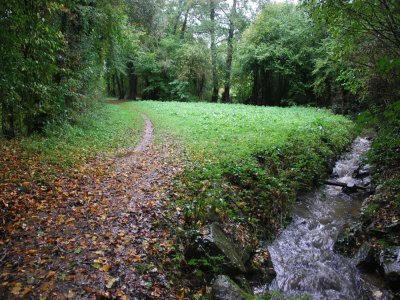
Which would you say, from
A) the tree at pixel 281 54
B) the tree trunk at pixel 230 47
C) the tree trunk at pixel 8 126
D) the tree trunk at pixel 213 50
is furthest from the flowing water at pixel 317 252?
the tree trunk at pixel 213 50

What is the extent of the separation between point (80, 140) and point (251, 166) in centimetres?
747

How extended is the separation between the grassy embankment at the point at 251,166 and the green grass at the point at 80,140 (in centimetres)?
253

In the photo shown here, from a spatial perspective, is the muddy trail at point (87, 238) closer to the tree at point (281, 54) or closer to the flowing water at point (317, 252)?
the flowing water at point (317, 252)

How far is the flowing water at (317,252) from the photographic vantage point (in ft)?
19.3

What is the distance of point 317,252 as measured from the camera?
7.07 metres

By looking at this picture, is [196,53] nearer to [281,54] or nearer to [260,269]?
[281,54]

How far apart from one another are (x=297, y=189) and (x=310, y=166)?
5.50 ft

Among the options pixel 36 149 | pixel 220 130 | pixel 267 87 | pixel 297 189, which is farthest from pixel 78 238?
pixel 267 87

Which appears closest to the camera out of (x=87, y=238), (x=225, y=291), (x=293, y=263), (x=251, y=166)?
(x=225, y=291)

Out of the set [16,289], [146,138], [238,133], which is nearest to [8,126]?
[146,138]

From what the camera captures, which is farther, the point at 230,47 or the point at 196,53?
the point at 230,47

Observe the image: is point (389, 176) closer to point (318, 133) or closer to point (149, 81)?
point (318, 133)

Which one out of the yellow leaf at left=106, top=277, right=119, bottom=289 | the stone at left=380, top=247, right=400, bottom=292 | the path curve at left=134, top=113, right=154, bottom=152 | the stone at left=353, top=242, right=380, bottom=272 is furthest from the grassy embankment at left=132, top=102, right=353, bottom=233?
the stone at left=380, top=247, right=400, bottom=292

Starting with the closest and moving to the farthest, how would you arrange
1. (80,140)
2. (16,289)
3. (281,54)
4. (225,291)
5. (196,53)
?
1. (16,289)
2. (225,291)
3. (80,140)
4. (281,54)
5. (196,53)
